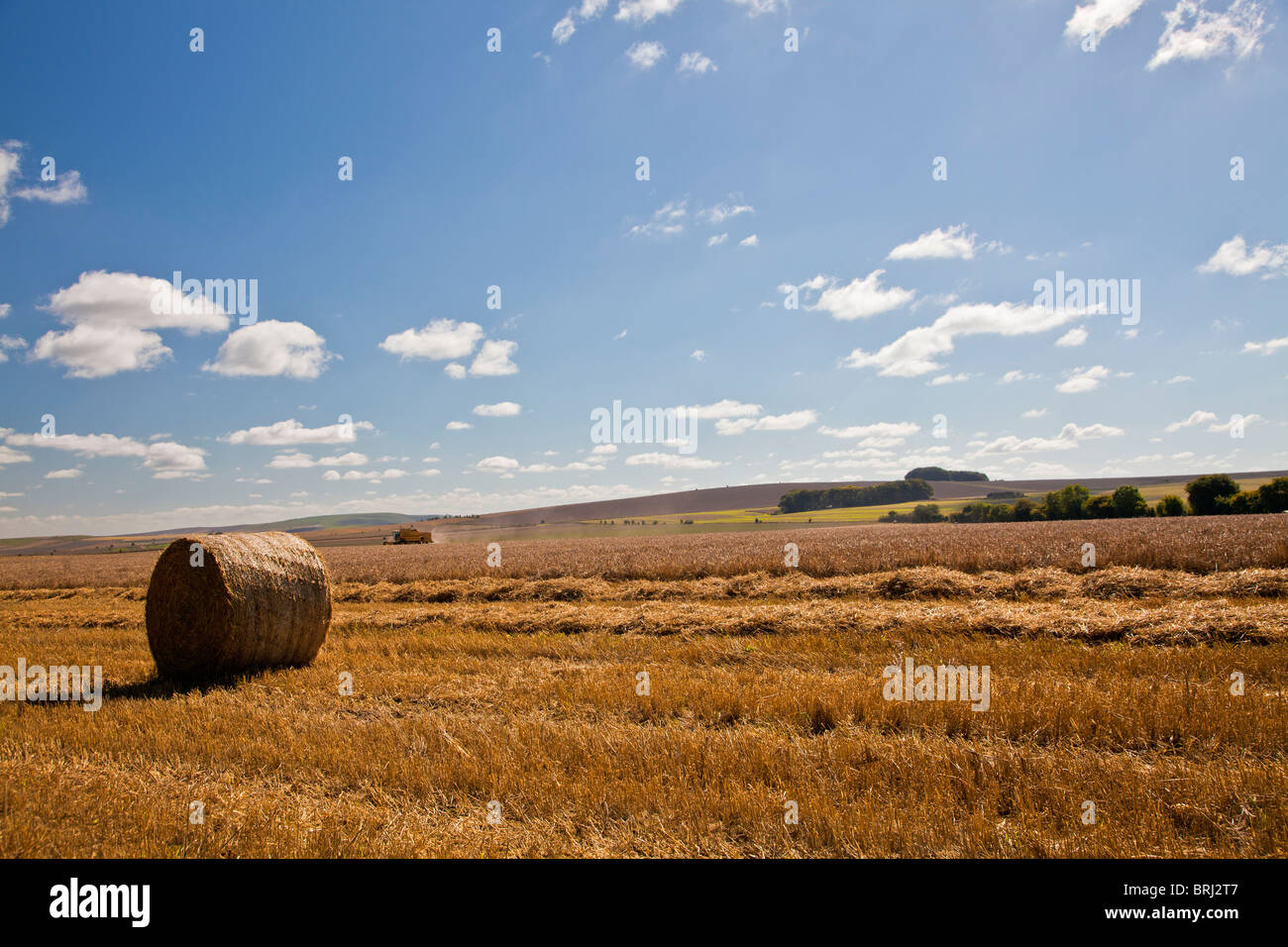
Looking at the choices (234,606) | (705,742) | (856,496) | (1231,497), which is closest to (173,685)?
(234,606)

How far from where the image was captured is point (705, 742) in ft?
17.3

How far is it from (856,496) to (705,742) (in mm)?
83332

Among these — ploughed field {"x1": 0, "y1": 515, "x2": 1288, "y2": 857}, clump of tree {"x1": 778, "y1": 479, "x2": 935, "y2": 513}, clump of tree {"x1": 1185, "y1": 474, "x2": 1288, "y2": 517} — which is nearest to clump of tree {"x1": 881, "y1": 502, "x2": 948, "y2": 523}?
clump of tree {"x1": 778, "y1": 479, "x2": 935, "y2": 513}

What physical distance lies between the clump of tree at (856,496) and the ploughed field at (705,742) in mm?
71690

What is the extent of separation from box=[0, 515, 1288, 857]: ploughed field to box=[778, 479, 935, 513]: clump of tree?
71.7 m

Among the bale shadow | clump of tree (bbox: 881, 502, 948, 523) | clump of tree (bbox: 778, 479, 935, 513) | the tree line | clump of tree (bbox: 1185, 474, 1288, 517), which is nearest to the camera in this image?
the bale shadow

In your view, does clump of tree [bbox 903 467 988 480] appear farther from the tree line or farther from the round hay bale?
the round hay bale

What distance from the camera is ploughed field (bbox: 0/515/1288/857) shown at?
3910mm

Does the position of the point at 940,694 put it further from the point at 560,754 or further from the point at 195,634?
the point at 195,634

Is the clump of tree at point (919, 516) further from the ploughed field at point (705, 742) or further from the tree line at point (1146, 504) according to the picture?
the ploughed field at point (705, 742)

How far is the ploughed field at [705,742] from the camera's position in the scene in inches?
154

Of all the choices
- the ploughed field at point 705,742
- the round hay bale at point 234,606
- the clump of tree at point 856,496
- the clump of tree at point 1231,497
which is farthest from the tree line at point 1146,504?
the round hay bale at point 234,606
